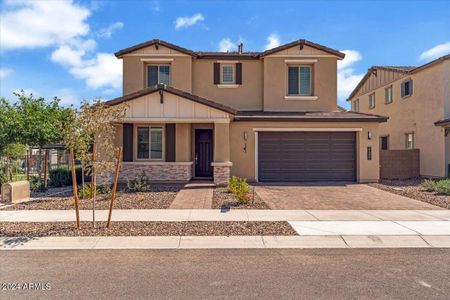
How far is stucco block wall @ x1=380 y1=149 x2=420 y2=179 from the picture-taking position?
60.2 feet

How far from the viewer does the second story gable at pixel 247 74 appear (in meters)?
17.7

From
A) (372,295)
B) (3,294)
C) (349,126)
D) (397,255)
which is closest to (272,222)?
(397,255)

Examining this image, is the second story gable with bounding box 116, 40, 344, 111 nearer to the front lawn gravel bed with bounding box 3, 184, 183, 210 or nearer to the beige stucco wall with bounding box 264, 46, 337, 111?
the beige stucco wall with bounding box 264, 46, 337, 111

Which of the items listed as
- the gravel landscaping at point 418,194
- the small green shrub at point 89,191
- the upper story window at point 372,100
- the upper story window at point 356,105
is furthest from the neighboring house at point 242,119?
the upper story window at point 356,105

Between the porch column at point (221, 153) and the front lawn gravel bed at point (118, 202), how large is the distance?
88.1 inches

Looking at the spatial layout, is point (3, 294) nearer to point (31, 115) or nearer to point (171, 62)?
point (31, 115)

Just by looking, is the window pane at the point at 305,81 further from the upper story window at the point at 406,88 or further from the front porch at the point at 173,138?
the upper story window at the point at 406,88

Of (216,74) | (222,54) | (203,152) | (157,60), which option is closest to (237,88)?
(216,74)

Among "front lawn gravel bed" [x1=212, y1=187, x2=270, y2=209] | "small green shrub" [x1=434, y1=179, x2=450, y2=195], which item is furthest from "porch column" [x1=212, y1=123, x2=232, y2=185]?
"small green shrub" [x1=434, y1=179, x2=450, y2=195]

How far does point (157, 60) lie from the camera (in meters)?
17.8

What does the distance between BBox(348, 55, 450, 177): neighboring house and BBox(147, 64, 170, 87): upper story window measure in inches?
591

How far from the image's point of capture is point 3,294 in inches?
172

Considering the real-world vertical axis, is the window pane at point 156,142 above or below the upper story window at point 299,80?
below

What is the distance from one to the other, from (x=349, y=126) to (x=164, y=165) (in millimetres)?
9351
